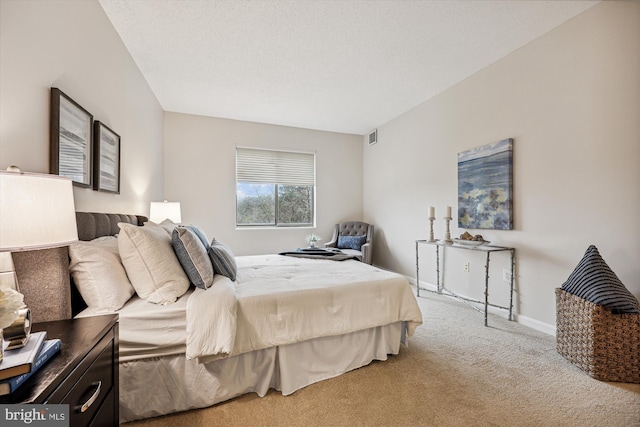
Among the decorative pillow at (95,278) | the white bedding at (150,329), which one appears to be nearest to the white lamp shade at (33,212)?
the decorative pillow at (95,278)

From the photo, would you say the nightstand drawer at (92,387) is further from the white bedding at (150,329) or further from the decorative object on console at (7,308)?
the white bedding at (150,329)

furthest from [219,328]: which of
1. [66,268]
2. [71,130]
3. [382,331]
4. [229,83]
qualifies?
[229,83]

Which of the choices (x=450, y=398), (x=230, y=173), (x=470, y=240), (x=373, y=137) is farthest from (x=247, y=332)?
(x=373, y=137)

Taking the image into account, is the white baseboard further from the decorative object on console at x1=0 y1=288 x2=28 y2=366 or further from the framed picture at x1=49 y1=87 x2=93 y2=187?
the framed picture at x1=49 y1=87 x2=93 y2=187

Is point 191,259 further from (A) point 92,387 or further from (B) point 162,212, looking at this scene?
(B) point 162,212

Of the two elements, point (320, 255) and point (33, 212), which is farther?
point (320, 255)

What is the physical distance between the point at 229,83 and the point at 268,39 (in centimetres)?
107

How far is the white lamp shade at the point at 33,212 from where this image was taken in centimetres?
83

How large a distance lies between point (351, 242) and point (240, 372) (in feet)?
11.0

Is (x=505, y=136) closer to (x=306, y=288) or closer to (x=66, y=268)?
(x=306, y=288)

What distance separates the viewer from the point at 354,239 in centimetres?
489

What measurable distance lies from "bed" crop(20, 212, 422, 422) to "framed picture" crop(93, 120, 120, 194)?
0.29 m

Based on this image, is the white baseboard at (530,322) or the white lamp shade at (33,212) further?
the white baseboard at (530,322)

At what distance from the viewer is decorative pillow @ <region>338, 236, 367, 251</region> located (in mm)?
4836
